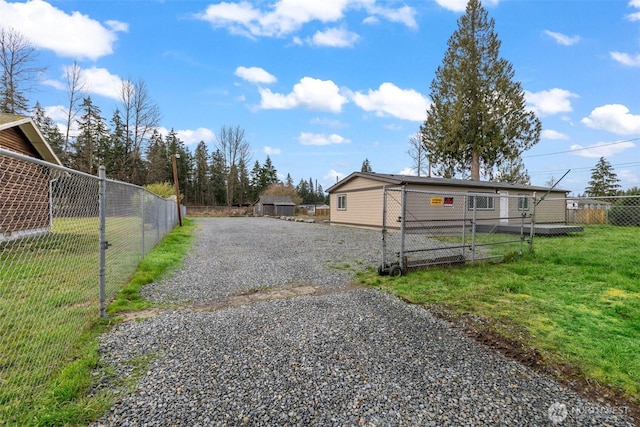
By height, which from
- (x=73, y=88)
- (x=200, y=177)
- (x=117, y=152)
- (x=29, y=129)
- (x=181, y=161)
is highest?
(x=73, y=88)

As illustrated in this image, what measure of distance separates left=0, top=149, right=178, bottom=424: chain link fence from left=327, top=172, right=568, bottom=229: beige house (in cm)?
1120

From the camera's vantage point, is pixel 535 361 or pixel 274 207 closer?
pixel 535 361

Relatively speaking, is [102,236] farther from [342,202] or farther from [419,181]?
[342,202]

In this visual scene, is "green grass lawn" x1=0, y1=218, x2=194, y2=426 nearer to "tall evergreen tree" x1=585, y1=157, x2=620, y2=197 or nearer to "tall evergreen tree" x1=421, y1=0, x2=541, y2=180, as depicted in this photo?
"tall evergreen tree" x1=421, y1=0, x2=541, y2=180

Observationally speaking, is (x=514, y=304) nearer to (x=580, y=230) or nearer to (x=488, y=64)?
(x=580, y=230)

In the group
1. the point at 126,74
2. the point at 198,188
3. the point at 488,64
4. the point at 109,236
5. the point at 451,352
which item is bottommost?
the point at 451,352

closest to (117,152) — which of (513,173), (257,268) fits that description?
(257,268)

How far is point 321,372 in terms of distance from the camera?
2.49m

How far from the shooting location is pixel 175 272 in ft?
19.8

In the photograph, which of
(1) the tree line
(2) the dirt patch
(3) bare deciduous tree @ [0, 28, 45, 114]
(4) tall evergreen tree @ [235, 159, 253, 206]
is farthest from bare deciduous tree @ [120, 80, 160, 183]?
(2) the dirt patch

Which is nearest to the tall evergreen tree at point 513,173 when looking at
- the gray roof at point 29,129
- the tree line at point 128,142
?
the tree line at point 128,142

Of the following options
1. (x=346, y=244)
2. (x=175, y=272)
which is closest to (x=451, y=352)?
(x=175, y=272)

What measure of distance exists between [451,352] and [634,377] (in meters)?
1.41

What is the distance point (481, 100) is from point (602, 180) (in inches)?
1104
